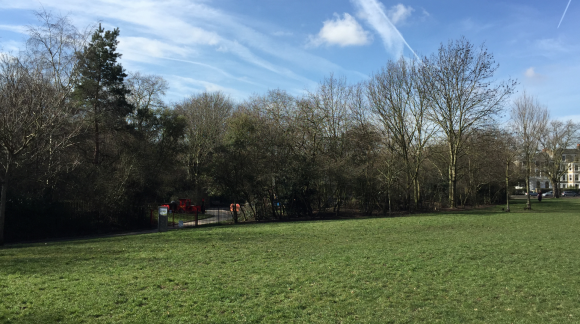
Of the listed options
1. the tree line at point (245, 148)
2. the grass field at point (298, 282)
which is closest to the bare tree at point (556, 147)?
the tree line at point (245, 148)

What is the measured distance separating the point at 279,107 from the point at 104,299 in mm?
22974

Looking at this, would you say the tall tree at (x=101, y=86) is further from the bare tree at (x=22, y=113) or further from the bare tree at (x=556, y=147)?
the bare tree at (x=556, y=147)

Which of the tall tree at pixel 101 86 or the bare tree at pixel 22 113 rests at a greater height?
the tall tree at pixel 101 86

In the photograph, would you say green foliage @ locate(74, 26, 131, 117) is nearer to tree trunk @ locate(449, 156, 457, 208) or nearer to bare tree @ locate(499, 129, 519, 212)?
tree trunk @ locate(449, 156, 457, 208)

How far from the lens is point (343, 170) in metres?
24.1

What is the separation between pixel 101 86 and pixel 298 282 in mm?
20688

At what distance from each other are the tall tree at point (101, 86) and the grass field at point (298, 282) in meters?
11.0

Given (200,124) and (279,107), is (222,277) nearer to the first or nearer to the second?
(279,107)

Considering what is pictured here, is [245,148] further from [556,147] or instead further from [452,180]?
[556,147]

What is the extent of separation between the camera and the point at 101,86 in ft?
75.2

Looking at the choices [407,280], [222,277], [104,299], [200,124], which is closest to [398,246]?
[407,280]

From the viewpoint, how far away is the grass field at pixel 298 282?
214 inches

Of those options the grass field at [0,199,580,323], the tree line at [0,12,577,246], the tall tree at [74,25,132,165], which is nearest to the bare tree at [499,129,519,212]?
the tree line at [0,12,577,246]

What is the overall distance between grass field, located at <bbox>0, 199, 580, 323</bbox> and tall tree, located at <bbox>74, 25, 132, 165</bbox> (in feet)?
36.0
